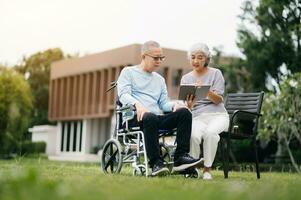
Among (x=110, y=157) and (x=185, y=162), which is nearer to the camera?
(x=185, y=162)

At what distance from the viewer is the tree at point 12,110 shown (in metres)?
24.1

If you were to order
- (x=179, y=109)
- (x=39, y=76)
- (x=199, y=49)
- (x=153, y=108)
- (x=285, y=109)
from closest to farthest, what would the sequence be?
(x=179, y=109) < (x=153, y=108) < (x=199, y=49) < (x=285, y=109) < (x=39, y=76)

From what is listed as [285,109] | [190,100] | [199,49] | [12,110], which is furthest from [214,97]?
[12,110]

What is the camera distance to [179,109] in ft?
18.0

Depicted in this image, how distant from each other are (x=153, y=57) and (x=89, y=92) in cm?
3232

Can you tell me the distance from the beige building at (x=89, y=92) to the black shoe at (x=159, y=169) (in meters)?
26.9

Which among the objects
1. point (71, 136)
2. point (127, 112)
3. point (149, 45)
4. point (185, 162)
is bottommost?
point (71, 136)

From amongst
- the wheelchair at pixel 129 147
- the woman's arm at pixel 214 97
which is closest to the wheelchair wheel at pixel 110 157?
the wheelchair at pixel 129 147

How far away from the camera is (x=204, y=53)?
5965 millimetres

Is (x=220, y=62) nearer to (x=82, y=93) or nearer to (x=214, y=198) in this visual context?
(x=82, y=93)

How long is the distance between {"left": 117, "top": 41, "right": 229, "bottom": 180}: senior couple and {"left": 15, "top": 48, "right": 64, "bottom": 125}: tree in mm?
41257

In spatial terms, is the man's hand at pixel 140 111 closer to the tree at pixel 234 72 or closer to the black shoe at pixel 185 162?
the black shoe at pixel 185 162

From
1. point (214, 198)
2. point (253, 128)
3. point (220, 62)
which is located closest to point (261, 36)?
point (220, 62)

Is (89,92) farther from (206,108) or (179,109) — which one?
(179,109)
